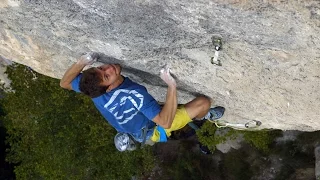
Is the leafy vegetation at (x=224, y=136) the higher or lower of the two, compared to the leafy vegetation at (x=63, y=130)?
higher

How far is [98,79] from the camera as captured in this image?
403 centimetres

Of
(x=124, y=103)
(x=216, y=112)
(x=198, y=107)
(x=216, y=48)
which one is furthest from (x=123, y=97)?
(x=216, y=112)

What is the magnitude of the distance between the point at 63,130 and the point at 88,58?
3470 millimetres

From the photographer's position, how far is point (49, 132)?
757cm

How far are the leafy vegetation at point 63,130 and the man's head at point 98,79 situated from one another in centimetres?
329

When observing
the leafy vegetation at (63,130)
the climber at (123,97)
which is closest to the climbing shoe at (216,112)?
the climber at (123,97)

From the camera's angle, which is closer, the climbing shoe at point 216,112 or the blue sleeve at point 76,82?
the blue sleeve at point 76,82

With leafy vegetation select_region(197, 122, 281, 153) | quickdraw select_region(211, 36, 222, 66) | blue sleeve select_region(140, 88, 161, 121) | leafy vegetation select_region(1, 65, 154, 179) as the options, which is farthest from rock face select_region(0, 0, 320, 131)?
leafy vegetation select_region(1, 65, 154, 179)

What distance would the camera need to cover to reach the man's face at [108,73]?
160 inches

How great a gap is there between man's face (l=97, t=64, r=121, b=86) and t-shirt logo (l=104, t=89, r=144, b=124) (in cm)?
17

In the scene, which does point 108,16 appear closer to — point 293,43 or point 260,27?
point 260,27

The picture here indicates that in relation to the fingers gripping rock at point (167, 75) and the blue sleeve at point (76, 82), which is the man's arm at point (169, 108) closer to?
the fingers gripping rock at point (167, 75)

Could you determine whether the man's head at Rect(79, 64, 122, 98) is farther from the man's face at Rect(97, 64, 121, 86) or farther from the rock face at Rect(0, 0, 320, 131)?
the rock face at Rect(0, 0, 320, 131)

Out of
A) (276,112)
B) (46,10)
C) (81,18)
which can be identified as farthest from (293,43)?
(46,10)
